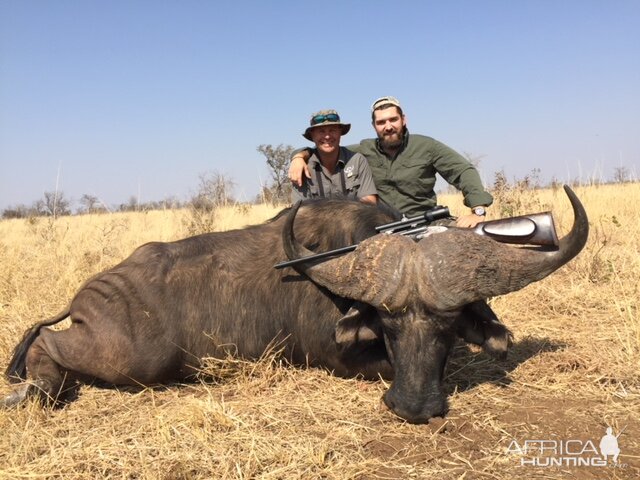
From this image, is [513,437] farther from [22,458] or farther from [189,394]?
[22,458]

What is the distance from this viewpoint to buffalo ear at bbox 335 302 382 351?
10.6 feet


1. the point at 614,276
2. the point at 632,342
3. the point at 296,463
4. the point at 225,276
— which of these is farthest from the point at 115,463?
the point at 614,276

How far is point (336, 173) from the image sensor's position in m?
5.36

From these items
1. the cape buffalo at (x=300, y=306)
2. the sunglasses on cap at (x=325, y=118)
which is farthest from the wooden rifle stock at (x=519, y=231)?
the sunglasses on cap at (x=325, y=118)

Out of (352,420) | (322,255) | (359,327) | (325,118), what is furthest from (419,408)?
(325,118)

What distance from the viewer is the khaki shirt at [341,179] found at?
532 cm

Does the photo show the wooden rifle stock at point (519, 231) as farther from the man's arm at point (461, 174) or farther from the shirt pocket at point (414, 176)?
the shirt pocket at point (414, 176)

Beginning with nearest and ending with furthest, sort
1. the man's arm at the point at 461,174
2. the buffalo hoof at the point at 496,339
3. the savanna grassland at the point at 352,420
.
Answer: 1. the savanna grassland at the point at 352,420
2. the buffalo hoof at the point at 496,339
3. the man's arm at the point at 461,174

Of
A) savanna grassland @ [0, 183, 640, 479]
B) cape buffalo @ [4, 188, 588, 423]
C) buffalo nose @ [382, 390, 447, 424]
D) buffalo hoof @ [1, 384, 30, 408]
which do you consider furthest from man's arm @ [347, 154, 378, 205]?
buffalo hoof @ [1, 384, 30, 408]

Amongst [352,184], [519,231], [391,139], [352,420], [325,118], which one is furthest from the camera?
[391,139]

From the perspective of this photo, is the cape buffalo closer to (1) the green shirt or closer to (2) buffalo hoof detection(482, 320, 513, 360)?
(2) buffalo hoof detection(482, 320, 513, 360)
